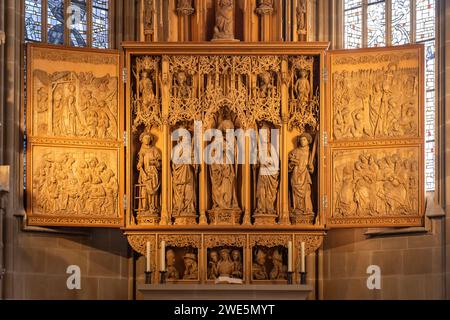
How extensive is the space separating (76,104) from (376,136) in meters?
4.84

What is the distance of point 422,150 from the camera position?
24.8 m

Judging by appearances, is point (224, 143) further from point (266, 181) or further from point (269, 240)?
point (269, 240)

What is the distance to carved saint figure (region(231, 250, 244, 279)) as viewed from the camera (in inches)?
Result: 980

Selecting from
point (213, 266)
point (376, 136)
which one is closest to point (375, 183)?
point (376, 136)

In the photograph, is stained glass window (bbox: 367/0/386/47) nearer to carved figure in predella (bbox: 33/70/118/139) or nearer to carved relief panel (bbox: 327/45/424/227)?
carved relief panel (bbox: 327/45/424/227)

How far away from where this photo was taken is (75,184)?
25047mm

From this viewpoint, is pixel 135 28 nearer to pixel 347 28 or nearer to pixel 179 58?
pixel 179 58

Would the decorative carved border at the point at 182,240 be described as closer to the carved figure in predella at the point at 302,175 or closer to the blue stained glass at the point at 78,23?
the carved figure in predella at the point at 302,175

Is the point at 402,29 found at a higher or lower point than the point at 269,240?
higher

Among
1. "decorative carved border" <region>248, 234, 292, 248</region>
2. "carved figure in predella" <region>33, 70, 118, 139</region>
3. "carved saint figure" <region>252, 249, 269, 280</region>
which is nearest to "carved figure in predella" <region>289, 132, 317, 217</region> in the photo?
"decorative carved border" <region>248, 234, 292, 248</region>

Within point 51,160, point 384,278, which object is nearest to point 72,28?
point 51,160

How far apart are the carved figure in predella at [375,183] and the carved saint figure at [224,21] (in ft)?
8.87

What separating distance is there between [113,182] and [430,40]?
230 inches

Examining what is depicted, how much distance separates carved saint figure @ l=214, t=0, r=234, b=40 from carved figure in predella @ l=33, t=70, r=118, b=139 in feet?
6.18
